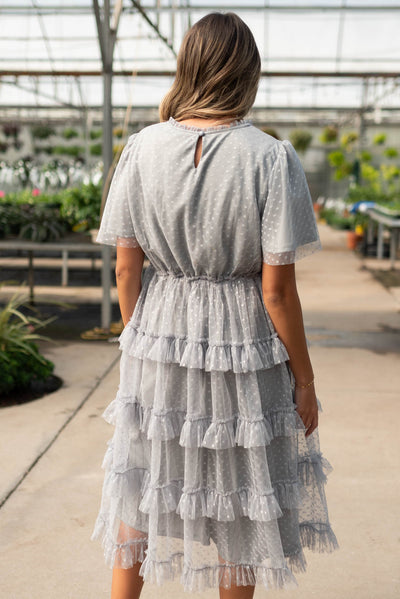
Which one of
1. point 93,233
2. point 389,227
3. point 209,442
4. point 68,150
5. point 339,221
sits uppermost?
point 209,442

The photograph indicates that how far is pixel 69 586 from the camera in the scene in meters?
2.21

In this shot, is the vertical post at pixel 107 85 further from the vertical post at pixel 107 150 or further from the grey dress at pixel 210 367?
the grey dress at pixel 210 367

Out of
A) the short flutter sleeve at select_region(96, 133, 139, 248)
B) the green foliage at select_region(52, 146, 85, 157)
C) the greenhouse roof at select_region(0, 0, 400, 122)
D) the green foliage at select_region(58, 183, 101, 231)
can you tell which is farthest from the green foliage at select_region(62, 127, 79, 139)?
the short flutter sleeve at select_region(96, 133, 139, 248)

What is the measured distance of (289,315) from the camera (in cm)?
160

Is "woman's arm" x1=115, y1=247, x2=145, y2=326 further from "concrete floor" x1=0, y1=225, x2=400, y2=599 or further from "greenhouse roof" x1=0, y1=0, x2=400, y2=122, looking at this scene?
"greenhouse roof" x1=0, y1=0, x2=400, y2=122

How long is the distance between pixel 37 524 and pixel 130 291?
1.29 meters

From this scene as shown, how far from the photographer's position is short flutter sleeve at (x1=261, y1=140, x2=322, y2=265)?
1.51 meters

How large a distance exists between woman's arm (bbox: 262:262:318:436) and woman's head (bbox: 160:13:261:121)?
0.37m

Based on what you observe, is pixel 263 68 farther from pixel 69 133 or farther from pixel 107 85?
pixel 107 85

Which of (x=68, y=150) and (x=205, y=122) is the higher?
(x=205, y=122)

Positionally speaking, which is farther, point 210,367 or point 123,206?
point 123,206

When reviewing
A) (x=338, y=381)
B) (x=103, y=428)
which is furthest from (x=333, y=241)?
(x=103, y=428)

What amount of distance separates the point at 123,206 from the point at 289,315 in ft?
1.53

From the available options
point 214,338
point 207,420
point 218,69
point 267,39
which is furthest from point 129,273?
point 267,39
